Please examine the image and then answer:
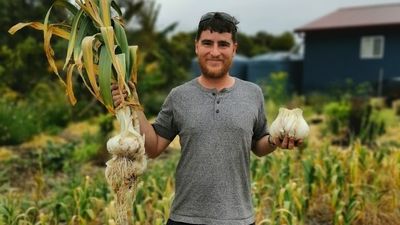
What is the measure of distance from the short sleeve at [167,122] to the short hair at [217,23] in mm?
301

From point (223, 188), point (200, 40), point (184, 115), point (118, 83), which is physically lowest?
point (223, 188)

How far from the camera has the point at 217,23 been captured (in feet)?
6.72

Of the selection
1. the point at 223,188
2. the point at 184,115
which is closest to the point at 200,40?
the point at 184,115

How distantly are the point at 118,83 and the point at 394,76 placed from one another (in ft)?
54.1

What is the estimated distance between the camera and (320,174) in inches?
173

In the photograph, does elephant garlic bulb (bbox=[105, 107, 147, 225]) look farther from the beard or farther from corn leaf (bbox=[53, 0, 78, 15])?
corn leaf (bbox=[53, 0, 78, 15])

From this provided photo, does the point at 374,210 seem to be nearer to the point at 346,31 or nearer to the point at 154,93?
the point at 154,93

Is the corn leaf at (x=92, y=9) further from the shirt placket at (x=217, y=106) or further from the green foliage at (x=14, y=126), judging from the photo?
the green foliage at (x=14, y=126)

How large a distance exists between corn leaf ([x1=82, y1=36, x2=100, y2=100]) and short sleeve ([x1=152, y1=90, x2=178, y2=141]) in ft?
1.06

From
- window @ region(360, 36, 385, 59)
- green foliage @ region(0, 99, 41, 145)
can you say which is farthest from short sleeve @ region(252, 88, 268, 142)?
window @ region(360, 36, 385, 59)

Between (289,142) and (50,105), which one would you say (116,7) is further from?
(50,105)

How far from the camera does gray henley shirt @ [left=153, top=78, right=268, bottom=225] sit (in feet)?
6.66

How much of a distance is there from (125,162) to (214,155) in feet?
1.27

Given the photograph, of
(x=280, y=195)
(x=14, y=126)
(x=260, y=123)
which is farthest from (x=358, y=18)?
(x=260, y=123)
